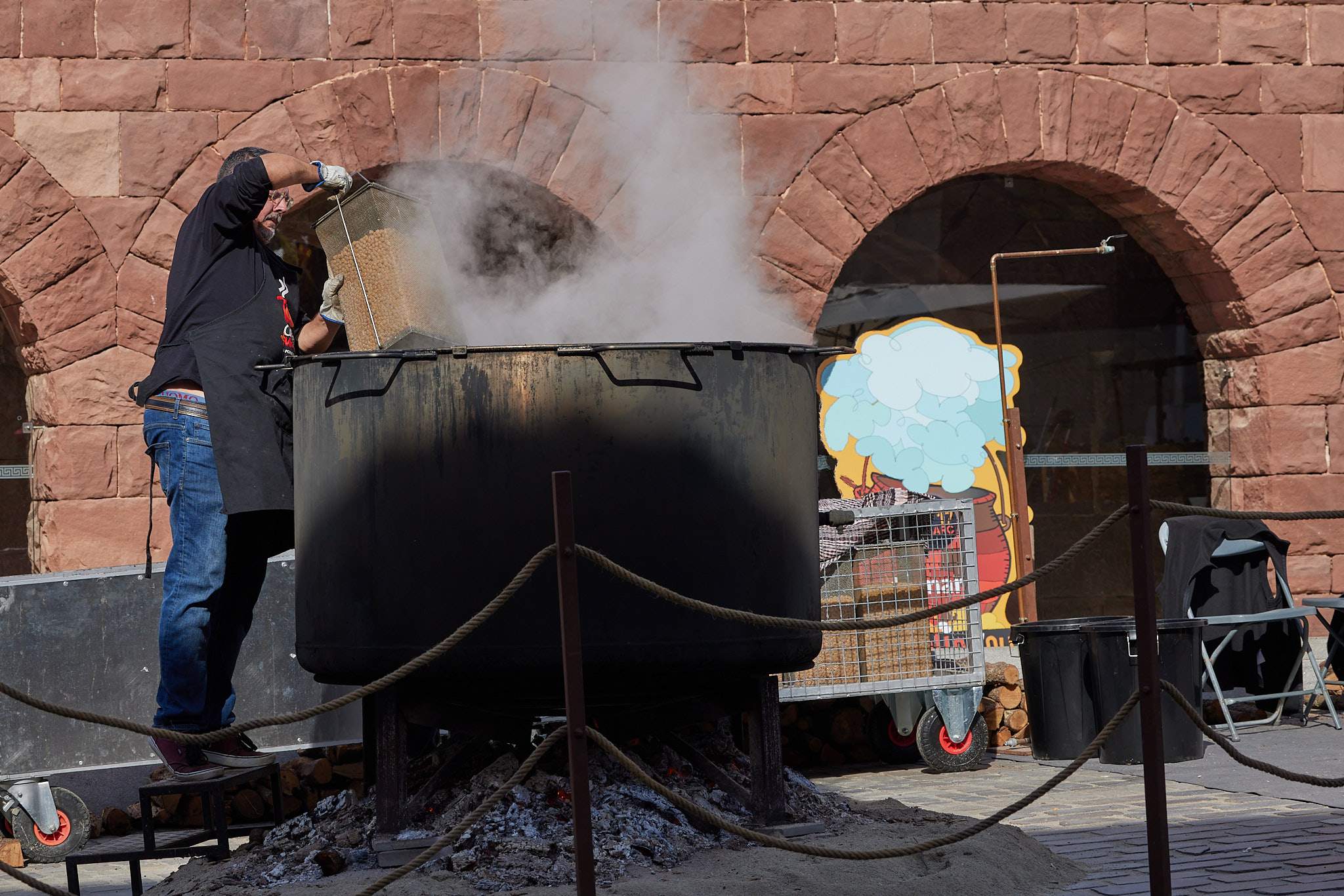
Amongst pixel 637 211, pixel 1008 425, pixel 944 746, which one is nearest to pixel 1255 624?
pixel 1008 425

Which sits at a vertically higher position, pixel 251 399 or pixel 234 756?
pixel 251 399

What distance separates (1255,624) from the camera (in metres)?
7.63

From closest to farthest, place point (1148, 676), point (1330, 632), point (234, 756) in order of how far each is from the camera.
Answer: point (1148, 676) → point (234, 756) → point (1330, 632)

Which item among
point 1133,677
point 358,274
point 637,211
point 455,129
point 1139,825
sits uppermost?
point 455,129

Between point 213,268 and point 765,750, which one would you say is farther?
point 213,268

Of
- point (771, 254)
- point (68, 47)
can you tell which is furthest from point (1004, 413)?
point (68, 47)

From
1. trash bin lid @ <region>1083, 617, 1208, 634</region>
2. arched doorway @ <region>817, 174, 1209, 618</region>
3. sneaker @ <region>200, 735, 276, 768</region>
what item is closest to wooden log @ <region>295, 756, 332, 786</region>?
sneaker @ <region>200, 735, 276, 768</region>

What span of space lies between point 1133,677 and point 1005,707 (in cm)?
91

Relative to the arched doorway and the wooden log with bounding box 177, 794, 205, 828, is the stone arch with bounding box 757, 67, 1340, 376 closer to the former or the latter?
the arched doorway

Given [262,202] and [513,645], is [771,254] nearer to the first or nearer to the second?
[262,202]

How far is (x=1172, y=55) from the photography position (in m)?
8.44

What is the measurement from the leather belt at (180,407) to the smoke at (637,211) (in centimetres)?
237

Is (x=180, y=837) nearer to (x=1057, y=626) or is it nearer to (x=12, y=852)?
(x=12, y=852)

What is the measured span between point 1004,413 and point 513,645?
16.9ft
